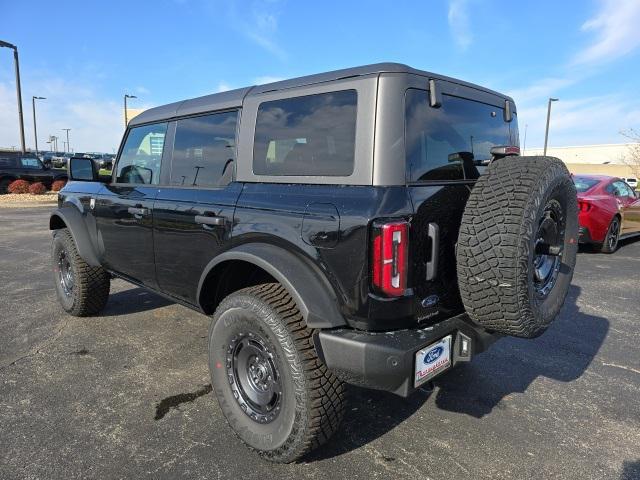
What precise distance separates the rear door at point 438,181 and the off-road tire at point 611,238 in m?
6.90

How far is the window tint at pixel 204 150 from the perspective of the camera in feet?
9.38

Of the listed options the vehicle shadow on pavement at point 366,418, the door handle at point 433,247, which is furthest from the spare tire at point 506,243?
the vehicle shadow on pavement at point 366,418

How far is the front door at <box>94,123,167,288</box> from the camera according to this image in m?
3.38

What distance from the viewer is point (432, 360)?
2.09 meters

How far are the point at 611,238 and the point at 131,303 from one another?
323 inches

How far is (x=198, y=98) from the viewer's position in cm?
322

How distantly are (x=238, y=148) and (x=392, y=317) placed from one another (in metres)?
1.42

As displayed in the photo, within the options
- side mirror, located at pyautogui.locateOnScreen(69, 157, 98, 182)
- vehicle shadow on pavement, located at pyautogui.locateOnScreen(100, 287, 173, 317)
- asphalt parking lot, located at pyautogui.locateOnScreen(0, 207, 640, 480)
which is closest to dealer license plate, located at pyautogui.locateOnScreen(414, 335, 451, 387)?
asphalt parking lot, located at pyautogui.locateOnScreen(0, 207, 640, 480)

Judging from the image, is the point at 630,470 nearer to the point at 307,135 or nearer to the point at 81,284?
the point at 307,135

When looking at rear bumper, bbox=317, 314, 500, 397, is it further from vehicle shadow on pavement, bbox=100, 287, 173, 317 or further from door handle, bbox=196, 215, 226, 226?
vehicle shadow on pavement, bbox=100, 287, 173, 317

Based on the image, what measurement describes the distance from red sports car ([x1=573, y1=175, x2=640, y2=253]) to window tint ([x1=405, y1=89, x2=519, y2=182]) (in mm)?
5816

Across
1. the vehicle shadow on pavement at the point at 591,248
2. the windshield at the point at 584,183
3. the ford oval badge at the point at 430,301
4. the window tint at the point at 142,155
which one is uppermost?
the window tint at the point at 142,155

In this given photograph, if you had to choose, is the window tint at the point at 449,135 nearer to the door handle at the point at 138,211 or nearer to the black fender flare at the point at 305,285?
the black fender flare at the point at 305,285

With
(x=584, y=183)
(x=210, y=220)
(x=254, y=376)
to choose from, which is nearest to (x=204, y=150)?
(x=210, y=220)
